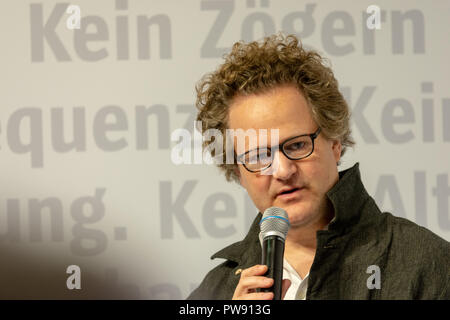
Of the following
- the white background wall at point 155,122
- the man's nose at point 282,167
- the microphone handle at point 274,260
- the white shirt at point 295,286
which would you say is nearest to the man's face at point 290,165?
the man's nose at point 282,167

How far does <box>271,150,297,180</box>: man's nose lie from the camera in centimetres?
154

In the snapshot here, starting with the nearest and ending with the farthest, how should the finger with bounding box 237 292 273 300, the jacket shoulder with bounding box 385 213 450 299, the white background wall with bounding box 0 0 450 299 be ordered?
the finger with bounding box 237 292 273 300, the jacket shoulder with bounding box 385 213 450 299, the white background wall with bounding box 0 0 450 299

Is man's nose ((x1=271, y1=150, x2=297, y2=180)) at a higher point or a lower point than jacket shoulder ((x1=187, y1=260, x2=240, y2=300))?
higher

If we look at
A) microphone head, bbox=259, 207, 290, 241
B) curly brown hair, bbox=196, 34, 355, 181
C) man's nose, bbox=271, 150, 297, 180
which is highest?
curly brown hair, bbox=196, 34, 355, 181

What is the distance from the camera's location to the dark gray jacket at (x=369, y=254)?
1.51 m

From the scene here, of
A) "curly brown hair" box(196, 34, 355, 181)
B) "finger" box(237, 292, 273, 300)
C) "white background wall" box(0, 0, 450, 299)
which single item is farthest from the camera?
"white background wall" box(0, 0, 450, 299)

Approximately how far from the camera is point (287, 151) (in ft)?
5.21

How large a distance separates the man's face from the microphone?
20 centimetres

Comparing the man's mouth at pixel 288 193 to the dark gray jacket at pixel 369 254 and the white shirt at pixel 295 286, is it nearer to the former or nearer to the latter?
the dark gray jacket at pixel 369 254

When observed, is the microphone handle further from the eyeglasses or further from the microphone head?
the eyeglasses

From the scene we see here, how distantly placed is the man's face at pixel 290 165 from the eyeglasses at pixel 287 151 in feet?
0.04

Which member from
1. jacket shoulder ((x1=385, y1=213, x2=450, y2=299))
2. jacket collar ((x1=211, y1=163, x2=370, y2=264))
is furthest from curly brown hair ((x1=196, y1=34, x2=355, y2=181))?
jacket shoulder ((x1=385, y1=213, x2=450, y2=299))
